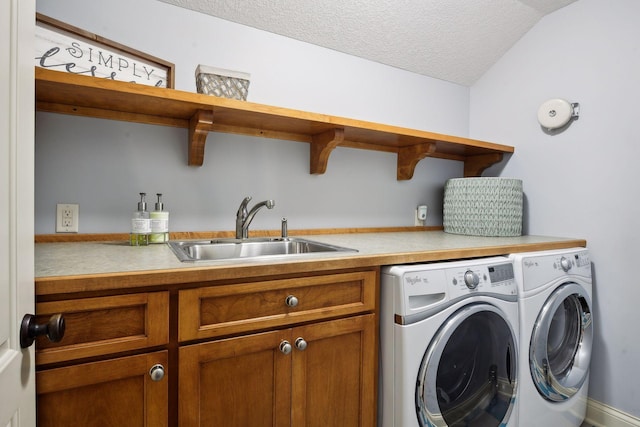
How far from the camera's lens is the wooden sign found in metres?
1.23

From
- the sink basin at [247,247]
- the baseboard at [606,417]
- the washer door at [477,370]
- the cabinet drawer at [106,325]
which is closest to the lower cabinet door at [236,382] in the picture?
the cabinet drawer at [106,325]

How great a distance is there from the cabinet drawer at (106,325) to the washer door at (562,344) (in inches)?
59.1

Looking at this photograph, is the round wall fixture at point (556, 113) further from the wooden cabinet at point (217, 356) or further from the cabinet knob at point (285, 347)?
the cabinet knob at point (285, 347)

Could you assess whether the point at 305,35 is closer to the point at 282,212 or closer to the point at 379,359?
the point at 282,212

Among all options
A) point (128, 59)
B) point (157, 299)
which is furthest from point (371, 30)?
point (157, 299)

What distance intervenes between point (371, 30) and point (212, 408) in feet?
6.24

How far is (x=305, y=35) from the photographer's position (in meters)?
1.85

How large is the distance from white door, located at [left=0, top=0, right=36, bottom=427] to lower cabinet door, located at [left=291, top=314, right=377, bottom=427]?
26.2 inches

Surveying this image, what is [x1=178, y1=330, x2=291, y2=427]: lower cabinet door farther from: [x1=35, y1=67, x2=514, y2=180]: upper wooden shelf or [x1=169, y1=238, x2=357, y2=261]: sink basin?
[x1=35, y1=67, x2=514, y2=180]: upper wooden shelf

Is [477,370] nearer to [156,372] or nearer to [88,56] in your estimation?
[156,372]

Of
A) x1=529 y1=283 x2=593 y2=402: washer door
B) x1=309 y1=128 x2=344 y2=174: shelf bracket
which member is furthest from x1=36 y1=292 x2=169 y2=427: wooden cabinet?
x1=529 y1=283 x2=593 y2=402: washer door

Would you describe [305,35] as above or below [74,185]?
above

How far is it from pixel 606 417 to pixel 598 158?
133 cm

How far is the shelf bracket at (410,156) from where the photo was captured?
2.01 meters
